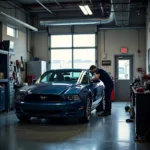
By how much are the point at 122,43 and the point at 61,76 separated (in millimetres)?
6673

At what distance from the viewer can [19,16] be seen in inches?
513

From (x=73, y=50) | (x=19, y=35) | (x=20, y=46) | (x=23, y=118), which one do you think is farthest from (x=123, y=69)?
(x=23, y=118)

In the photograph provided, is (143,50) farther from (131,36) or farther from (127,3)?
(127,3)

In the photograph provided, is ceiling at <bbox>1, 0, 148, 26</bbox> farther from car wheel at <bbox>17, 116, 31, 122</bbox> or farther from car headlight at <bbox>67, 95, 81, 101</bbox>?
car wheel at <bbox>17, 116, 31, 122</bbox>

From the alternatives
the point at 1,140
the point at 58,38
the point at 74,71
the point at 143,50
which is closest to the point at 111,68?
the point at 143,50

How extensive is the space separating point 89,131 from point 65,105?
0.93m

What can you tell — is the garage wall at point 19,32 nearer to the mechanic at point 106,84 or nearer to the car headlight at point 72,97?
the mechanic at point 106,84

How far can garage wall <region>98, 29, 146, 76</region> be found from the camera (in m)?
13.3

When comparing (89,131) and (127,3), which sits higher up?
(127,3)

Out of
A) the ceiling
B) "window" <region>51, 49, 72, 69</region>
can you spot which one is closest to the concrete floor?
the ceiling

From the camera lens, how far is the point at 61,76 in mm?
7742

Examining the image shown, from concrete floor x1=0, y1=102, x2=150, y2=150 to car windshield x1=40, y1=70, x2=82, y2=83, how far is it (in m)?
1.22

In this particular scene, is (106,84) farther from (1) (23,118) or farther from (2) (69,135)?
(2) (69,135)

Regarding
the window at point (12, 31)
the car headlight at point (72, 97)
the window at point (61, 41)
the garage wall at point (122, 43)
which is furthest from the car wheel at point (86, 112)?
the window at point (61, 41)
